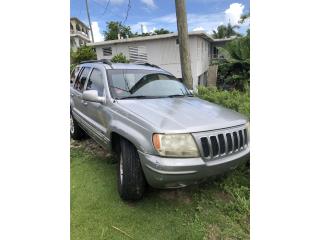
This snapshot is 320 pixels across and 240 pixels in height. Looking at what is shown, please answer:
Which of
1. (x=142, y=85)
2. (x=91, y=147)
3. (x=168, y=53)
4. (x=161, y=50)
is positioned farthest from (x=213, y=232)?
(x=161, y=50)

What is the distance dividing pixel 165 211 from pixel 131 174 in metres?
0.58

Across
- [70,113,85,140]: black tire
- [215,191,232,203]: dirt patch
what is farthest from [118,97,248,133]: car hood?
[70,113,85,140]: black tire

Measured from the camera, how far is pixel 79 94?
13.9 ft

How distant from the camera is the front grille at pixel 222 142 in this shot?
2.25 metres

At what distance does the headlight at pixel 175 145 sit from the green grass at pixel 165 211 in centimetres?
66

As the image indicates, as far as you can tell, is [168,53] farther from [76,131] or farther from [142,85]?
[142,85]

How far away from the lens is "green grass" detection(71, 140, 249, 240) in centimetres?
238
